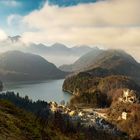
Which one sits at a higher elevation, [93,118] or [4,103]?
[4,103]

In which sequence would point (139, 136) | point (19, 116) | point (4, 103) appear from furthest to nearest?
point (139, 136)
point (4, 103)
point (19, 116)

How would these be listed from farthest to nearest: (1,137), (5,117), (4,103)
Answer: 1. (4,103)
2. (5,117)
3. (1,137)

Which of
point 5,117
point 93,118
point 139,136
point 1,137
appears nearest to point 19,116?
point 5,117

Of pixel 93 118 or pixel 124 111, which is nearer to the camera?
pixel 93 118

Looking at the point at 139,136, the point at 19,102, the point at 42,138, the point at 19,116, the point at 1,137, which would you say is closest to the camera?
the point at 1,137

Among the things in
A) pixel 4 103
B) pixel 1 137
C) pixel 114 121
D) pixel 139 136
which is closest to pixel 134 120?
pixel 114 121

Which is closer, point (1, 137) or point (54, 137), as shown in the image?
point (1, 137)

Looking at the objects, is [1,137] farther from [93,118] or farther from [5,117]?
[93,118]

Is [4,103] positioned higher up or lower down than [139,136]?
higher up

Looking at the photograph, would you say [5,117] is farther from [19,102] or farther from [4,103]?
[19,102]
